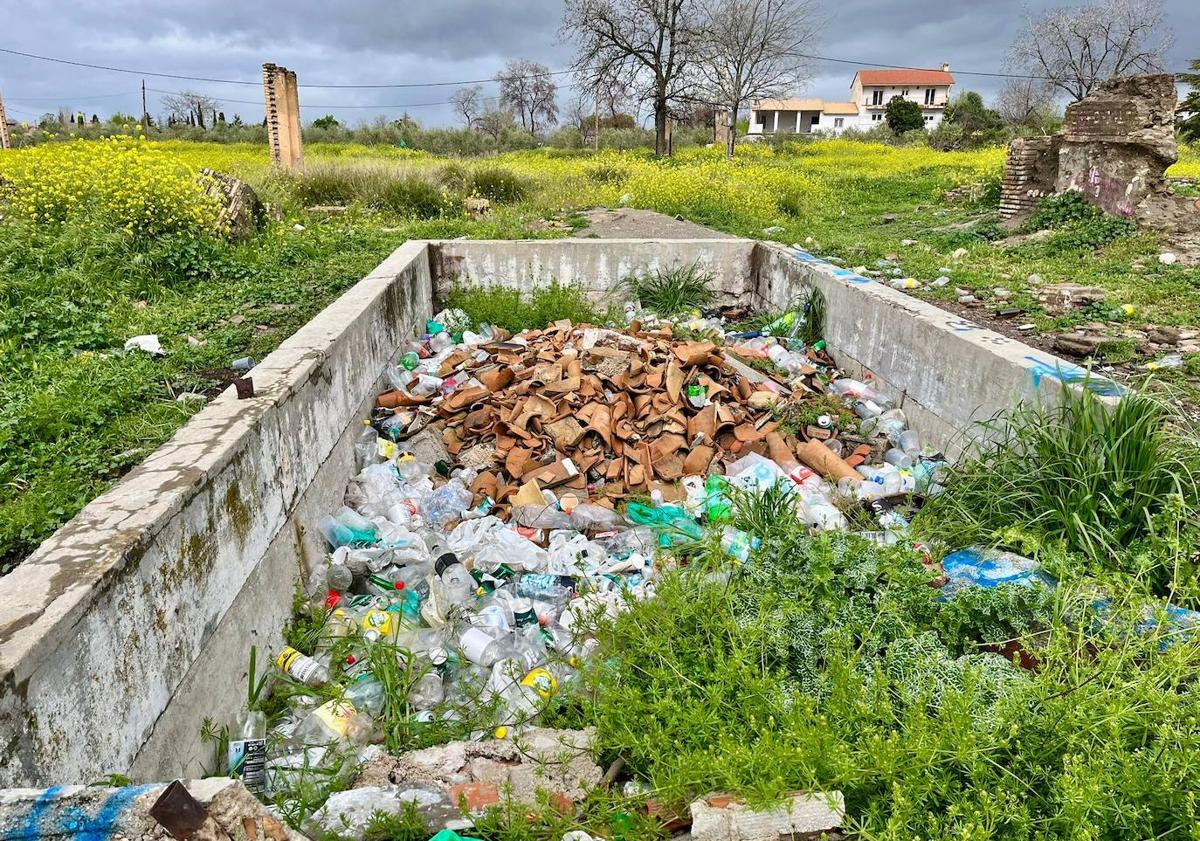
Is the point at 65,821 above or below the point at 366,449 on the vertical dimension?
above

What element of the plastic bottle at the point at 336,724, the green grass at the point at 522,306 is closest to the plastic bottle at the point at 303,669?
the plastic bottle at the point at 336,724

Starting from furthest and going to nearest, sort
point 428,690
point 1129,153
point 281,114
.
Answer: point 281,114, point 1129,153, point 428,690

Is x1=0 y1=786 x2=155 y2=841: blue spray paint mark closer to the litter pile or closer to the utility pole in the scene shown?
the litter pile

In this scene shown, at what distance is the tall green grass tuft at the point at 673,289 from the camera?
7473 millimetres

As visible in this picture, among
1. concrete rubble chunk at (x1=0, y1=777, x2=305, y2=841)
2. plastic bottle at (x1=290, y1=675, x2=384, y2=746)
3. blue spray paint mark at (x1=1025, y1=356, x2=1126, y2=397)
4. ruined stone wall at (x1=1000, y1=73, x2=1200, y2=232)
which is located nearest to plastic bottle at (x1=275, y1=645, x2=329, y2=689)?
plastic bottle at (x1=290, y1=675, x2=384, y2=746)

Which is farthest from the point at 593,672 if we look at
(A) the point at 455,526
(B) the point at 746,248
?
(B) the point at 746,248

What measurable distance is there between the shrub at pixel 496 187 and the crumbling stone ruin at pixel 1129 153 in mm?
7846

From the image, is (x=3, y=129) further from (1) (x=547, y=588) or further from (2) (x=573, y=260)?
(1) (x=547, y=588)

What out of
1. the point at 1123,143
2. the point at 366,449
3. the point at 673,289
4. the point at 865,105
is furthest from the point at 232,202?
the point at 865,105

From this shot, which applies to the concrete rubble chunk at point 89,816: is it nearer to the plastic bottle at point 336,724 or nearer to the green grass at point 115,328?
the plastic bottle at point 336,724

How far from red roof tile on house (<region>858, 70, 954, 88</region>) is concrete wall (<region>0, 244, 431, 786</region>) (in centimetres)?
7707

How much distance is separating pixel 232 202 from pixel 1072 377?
784cm

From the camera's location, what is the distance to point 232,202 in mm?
8062

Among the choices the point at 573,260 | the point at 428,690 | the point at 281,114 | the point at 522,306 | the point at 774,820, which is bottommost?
the point at 428,690
